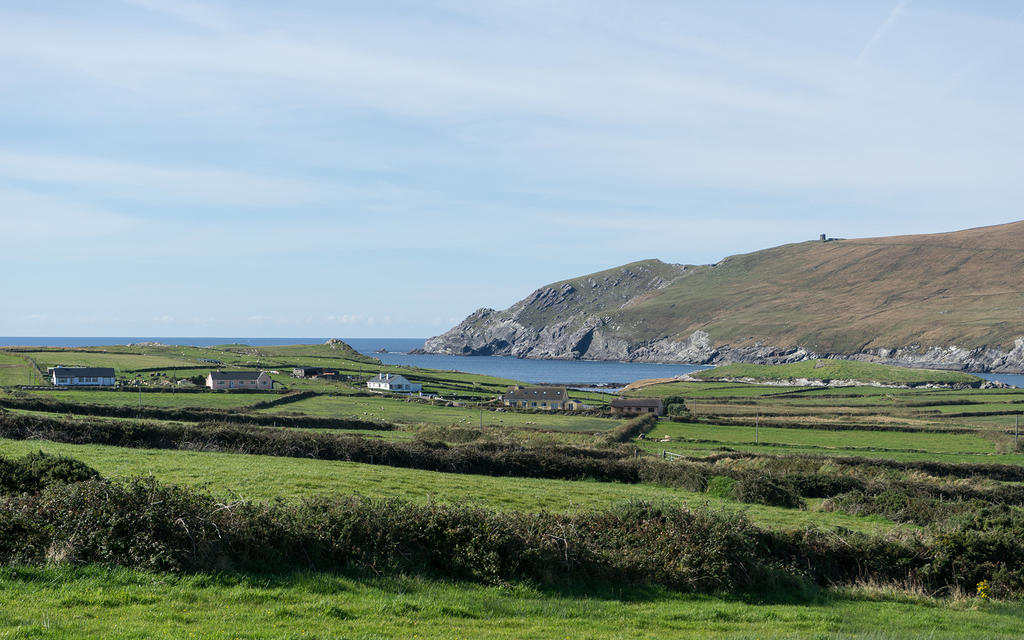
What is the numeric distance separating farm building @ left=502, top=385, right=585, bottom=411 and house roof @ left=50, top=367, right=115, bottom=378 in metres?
56.3

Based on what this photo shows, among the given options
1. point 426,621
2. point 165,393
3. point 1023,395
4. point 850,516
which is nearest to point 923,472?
point 850,516

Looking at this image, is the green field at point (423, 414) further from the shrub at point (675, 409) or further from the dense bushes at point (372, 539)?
the dense bushes at point (372, 539)

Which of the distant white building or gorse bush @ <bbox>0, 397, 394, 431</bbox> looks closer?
gorse bush @ <bbox>0, 397, 394, 431</bbox>

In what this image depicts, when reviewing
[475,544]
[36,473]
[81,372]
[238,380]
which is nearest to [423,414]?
[238,380]

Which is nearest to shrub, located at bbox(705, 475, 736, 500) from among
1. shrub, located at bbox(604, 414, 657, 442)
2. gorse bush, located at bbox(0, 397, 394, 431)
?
shrub, located at bbox(604, 414, 657, 442)

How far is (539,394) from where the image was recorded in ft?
374

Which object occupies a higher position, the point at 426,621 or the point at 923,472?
the point at 426,621

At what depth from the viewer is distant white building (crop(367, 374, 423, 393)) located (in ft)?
440

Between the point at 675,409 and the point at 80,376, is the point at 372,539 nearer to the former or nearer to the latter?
the point at 675,409

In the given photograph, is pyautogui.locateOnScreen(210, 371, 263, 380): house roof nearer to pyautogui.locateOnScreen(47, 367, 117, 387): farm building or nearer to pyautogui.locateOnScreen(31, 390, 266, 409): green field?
pyautogui.locateOnScreen(47, 367, 117, 387): farm building

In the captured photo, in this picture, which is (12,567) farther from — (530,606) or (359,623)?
(530,606)

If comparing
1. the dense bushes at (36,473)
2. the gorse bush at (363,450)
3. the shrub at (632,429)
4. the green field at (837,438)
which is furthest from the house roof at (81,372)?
the dense bushes at (36,473)

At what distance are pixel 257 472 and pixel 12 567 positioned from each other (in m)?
14.9

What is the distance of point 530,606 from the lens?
1459 centimetres
